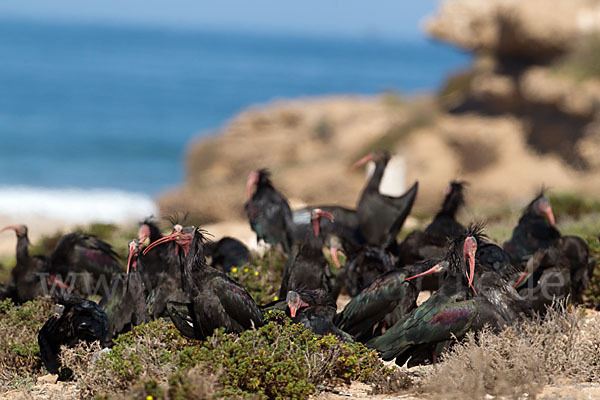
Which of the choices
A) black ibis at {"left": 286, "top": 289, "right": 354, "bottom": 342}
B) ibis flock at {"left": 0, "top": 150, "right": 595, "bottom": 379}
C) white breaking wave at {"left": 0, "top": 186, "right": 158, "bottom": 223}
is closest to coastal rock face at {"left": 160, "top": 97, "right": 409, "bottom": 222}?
white breaking wave at {"left": 0, "top": 186, "right": 158, "bottom": 223}

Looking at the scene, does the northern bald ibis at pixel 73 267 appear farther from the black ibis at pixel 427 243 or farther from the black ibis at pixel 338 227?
the black ibis at pixel 427 243

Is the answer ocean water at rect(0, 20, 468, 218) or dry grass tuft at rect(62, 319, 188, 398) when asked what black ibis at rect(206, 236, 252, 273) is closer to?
dry grass tuft at rect(62, 319, 188, 398)

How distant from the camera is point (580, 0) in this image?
24.8 metres

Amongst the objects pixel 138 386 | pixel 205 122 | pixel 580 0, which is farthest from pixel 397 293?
pixel 205 122

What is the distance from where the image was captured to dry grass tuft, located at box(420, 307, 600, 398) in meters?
6.24

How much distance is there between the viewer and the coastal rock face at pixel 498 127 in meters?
24.6

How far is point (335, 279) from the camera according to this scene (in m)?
9.27

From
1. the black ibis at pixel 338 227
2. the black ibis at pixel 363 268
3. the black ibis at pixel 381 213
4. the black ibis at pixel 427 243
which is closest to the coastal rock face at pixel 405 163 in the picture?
the black ibis at pixel 338 227

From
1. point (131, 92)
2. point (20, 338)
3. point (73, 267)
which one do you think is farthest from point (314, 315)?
point (131, 92)

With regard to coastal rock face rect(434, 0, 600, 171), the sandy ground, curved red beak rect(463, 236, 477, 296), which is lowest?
the sandy ground

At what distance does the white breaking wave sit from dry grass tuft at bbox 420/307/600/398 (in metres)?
28.5

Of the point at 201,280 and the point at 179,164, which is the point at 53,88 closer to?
the point at 179,164

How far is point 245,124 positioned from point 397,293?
3221cm

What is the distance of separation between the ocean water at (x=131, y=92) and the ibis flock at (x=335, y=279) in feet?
88.1
